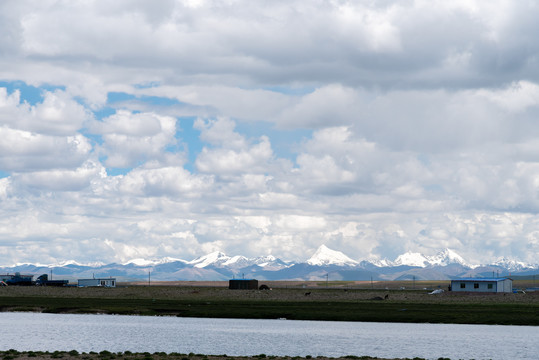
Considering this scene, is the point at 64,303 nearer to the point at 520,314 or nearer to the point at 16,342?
the point at 16,342

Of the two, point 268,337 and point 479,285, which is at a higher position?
point 479,285

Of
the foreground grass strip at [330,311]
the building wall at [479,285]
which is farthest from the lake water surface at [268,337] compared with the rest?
the building wall at [479,285]

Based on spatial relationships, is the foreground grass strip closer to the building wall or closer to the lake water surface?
the lake water surface

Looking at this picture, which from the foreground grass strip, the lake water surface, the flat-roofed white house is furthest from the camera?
the flat-roofed white house

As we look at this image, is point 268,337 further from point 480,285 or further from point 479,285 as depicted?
point 480,285

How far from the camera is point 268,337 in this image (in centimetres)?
8031

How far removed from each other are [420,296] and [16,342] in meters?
112

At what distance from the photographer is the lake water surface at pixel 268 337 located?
67812 millimetres

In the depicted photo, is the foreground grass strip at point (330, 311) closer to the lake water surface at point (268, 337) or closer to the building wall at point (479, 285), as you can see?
the lake water surface at point (268, 337)

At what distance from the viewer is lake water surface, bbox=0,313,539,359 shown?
67812mm

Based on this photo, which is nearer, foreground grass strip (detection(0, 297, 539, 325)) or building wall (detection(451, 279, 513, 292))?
foreground grass strip (detection(0, 297, 539, 325))

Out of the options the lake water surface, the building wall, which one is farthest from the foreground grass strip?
the building wall

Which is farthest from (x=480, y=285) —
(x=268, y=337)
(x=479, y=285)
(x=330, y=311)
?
(x=268, y=337)

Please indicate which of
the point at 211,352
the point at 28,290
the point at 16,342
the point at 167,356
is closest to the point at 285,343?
the point at 211,352
